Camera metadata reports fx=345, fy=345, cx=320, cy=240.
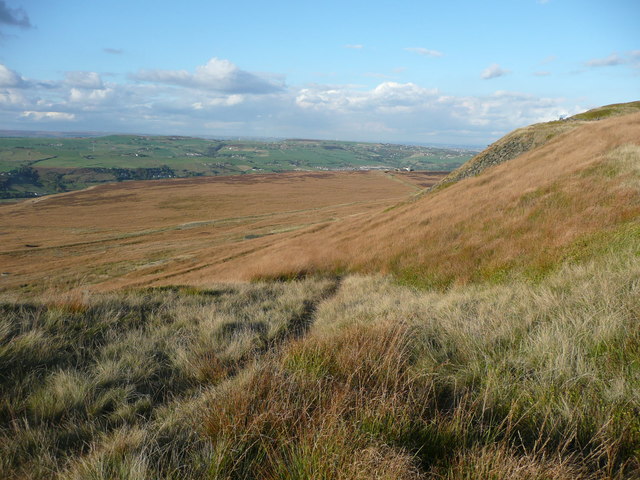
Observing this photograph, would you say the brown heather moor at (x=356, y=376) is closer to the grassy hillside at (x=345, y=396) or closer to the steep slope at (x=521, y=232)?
the grassy hillside at (x=345, y=396)

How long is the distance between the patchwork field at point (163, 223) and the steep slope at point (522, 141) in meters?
14.1

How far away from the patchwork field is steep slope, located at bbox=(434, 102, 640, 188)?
14146 mm

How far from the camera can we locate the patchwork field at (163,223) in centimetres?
3841

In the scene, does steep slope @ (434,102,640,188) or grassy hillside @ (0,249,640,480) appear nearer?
grassy hillside @ (0,249,640,480)

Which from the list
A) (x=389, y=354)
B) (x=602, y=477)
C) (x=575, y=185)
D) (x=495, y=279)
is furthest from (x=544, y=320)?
(x=575, y=185)

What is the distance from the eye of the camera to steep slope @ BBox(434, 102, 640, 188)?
37.7 meters

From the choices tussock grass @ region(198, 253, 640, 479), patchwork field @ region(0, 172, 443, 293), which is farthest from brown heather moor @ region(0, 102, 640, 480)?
patchwork field @ region(0, 172, 443, 293)

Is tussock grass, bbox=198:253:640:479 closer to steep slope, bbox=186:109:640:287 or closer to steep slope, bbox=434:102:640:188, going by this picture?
steep slope, bbox=186:109:640:287

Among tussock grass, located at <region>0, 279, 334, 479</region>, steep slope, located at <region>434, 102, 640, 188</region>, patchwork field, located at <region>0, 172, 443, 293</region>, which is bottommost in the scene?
patchwork field, located at <region>0, 172, 443, 293</region>

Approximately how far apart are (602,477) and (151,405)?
411 cm

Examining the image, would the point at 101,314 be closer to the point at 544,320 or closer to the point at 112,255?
the point at 544,320

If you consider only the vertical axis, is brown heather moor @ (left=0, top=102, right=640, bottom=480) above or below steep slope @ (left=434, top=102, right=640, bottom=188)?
below

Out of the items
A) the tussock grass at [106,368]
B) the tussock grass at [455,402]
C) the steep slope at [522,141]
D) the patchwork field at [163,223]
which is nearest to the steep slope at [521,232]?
the tussock grass at [455,402]

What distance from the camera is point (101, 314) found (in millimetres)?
6648
